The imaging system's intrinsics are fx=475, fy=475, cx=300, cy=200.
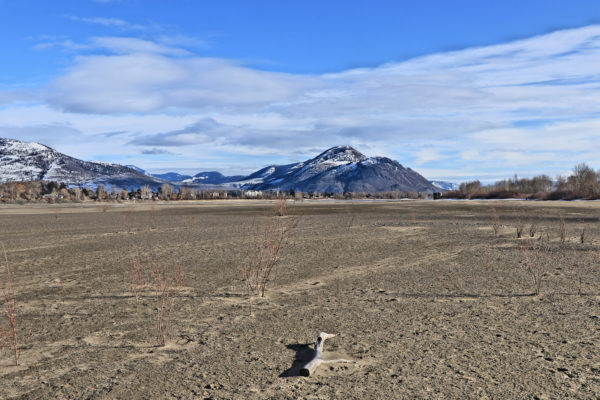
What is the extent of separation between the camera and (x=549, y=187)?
127m

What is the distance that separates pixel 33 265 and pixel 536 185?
132178mm

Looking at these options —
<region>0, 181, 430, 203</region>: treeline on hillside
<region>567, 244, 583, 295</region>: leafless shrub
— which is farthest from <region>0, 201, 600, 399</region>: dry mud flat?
<region>0, 181, 430, 203</region>: treeline on hillside

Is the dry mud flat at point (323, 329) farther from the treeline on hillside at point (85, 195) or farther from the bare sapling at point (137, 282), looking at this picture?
the treeline on hillside at point (85, 195)

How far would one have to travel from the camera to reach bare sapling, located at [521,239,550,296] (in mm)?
11617

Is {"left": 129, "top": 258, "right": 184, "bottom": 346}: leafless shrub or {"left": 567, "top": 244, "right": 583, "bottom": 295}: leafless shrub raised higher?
{"left": 567, "top": 244, "right": 583, "bottom": 295}: leafless shrub

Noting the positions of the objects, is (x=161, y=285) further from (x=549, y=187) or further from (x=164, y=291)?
(x=549, y=187)

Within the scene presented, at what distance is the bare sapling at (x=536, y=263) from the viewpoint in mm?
11617

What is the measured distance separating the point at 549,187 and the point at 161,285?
13712 cm

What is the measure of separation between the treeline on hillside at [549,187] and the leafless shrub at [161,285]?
8540 cm

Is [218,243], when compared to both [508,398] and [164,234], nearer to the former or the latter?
[164,234]

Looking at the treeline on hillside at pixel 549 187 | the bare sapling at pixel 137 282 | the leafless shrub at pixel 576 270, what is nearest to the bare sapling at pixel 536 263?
the leafless shrub at pixel 576 270

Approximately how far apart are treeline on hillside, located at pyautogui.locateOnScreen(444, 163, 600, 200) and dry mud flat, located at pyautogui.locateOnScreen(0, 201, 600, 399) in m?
82.1

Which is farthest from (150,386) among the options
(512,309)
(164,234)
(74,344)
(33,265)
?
(164,234)

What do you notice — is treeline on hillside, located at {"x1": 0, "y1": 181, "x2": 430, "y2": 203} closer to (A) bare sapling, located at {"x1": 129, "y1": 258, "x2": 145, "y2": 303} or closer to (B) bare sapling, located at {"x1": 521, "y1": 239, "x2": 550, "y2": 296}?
(B) bare sapling, located at {"x1": 521, "y1": 239, "x2": 550, "y2": 296}
